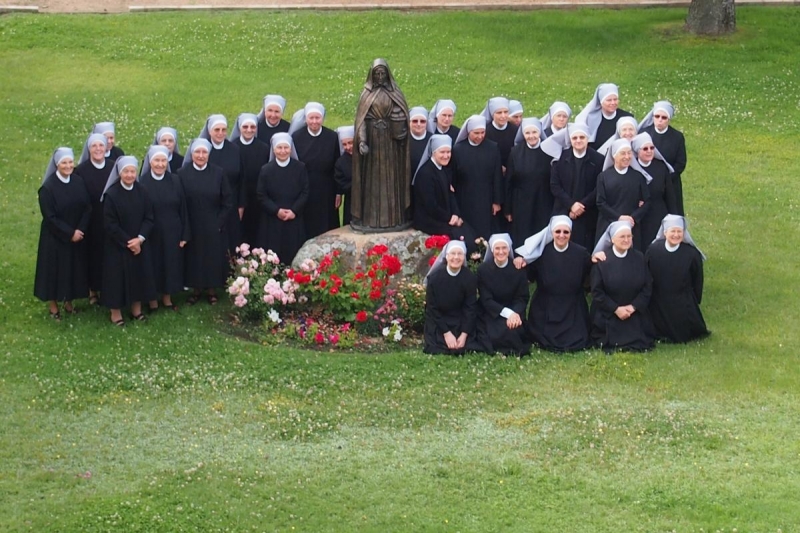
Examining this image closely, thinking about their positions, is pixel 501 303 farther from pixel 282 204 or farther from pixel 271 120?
pixel 271 120

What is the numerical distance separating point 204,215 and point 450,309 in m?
2.99

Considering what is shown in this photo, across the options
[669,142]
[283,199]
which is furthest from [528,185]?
[283,199]

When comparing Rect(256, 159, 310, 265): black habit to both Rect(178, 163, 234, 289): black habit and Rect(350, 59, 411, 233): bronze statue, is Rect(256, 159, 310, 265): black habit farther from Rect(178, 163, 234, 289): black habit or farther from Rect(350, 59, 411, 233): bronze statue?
Rect(350, 59, 411, 233): bronze statue

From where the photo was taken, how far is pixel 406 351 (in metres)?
14.1

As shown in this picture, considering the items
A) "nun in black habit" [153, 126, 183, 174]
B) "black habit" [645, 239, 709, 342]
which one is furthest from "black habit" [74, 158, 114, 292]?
"black habit" [645, 239, 709, 342]

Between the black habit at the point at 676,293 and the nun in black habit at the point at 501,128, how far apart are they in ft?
8.67

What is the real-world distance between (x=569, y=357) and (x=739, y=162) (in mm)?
7910

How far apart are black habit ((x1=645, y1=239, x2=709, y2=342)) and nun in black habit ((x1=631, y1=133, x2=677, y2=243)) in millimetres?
1296

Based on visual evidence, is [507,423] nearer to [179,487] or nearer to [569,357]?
[569,357]

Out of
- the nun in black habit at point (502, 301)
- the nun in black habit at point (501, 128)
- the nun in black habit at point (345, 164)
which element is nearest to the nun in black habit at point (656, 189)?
the nun in black habit at point (501, 128)

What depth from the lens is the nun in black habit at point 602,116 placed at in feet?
53.5

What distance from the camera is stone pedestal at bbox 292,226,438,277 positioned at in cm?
1509

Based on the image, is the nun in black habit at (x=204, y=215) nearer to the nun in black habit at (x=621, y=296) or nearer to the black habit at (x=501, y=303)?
the black habit at (x=501, y=303)

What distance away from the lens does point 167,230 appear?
49.4 feet
